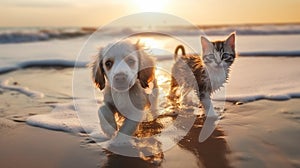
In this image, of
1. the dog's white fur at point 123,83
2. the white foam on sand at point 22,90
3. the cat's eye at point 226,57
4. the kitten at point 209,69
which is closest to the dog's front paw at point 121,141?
the dog's white fur at point 123,83

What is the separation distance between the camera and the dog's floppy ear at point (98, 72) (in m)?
4.27

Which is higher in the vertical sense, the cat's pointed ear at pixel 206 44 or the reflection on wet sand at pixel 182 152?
the cat's pointed ear at pixel 206 44

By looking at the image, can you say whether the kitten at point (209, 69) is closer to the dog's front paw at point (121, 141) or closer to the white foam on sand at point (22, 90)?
the dog's front paw at point (121, 141)

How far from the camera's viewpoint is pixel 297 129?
173 inches

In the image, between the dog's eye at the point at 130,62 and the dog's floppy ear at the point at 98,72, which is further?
the dog's floppy ear at the point at 98,72

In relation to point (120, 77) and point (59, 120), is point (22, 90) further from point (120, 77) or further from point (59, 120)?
point (120, 77)

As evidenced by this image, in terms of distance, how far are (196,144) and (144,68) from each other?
997mm

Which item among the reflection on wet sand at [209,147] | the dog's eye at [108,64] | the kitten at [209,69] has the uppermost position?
the dog's eye at [108,64]

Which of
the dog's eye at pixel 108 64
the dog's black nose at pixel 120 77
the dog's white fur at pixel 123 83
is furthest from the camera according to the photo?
the dog's eye at pixel 108 64

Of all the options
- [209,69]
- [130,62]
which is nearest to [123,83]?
[130,62]

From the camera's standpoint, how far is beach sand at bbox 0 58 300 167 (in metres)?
3.56

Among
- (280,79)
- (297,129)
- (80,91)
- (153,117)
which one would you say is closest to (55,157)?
(153,117)

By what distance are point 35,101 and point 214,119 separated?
2.71 metres

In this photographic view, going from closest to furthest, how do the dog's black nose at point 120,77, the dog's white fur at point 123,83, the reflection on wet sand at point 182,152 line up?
the reflection on wet sand at point 182,152, the dog's black nose at point 120,77, the dog's white fur at point 123,83
